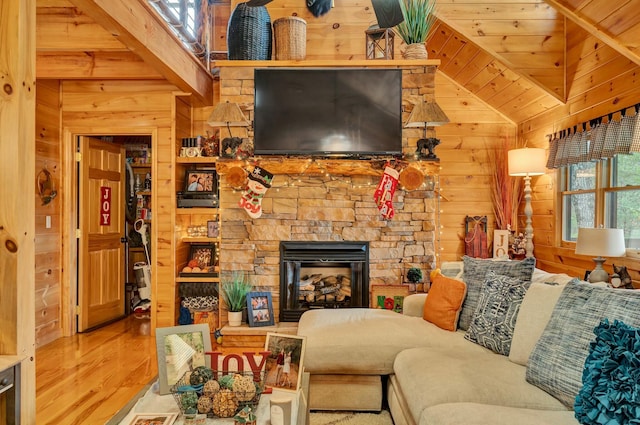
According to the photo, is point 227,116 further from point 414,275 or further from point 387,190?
point 414,275

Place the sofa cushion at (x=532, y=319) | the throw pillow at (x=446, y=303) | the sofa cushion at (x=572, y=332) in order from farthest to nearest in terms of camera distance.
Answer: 1. the throw pillow at (x=446, y=303)
2. the sofa cushion at (x=532, y=319)
3. the sofa cushion at (x=572, y=332)

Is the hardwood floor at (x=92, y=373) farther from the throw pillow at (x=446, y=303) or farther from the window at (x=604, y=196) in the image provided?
the window at (x=604, y=196)

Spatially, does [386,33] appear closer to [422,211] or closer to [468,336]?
[422,211]

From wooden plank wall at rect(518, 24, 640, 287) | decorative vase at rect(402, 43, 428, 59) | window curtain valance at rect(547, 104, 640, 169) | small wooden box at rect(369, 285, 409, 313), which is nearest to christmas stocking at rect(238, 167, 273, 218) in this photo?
small wooden box at rect(369, 285, 409, 313)

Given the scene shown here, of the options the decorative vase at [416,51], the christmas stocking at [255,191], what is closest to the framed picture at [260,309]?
the christmas stocking at [255,191]

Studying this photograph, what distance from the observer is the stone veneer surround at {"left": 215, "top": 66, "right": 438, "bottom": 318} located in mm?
3969

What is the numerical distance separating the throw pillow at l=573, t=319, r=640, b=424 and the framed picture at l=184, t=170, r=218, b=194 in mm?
3789

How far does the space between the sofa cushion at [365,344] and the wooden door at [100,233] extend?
2797 millimetres

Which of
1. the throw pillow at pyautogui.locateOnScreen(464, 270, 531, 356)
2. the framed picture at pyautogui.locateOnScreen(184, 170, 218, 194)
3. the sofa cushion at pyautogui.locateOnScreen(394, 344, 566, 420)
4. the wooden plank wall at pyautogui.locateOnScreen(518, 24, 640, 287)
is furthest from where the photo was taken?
the framed picture at pyautogui.locateOnScreen(184, 170, 218, 194)

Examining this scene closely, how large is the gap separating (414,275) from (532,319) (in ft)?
5.83

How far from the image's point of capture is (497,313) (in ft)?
7.61

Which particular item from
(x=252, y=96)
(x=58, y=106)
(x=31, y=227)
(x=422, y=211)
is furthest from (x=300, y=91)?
(x=31, y=227)

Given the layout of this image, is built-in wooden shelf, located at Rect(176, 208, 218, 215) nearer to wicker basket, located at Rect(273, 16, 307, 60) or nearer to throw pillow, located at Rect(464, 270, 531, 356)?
wicker basket, located at Rect(273, 16, 307, 60)

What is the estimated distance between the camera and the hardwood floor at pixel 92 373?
2.61 m
